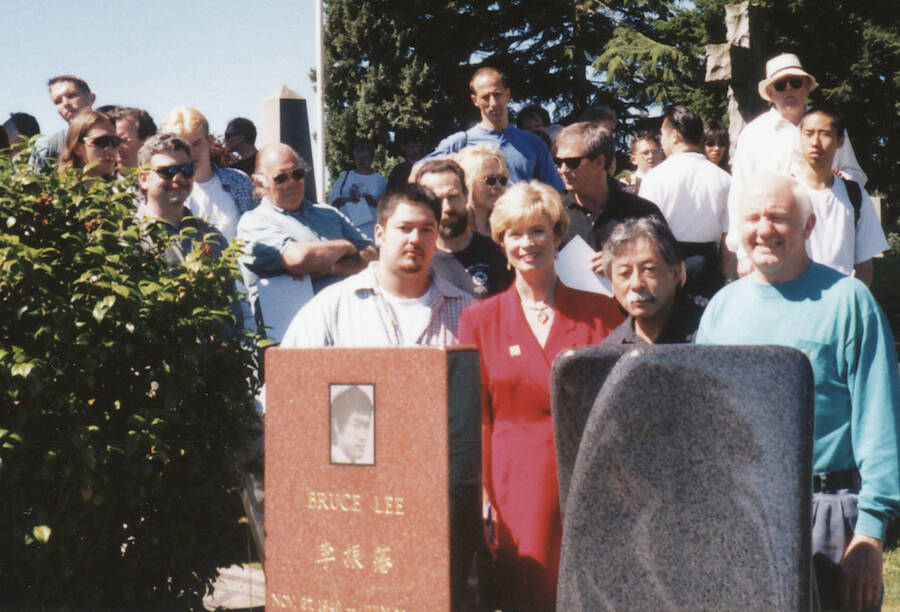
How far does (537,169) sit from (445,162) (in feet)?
6.63

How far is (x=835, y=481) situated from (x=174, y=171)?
3488 mm

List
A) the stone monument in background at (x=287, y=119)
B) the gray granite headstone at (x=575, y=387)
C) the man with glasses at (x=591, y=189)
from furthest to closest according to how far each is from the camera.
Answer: the stone monument in background at (x=287, y=119)
the man with glasses at (x=591, y=189)
the gray granite headstone at (x=575, y=387)

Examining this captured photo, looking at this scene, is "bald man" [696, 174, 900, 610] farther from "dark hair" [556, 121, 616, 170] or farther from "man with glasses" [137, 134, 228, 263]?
"man with glasses" [137, 134, 228, 263]

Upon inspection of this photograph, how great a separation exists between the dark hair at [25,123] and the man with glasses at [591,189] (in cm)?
481

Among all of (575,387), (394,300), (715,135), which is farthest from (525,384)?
(715,135)

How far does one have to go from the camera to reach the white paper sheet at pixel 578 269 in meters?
4.57

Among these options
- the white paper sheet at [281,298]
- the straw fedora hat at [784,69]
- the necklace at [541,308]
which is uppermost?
the straw fedora hat at [784,69]

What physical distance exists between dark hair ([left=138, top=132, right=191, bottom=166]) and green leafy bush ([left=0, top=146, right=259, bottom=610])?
866mm

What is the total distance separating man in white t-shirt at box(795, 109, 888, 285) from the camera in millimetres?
5402

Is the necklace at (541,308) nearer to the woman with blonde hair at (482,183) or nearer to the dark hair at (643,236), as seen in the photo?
the dark hair at (643,236)

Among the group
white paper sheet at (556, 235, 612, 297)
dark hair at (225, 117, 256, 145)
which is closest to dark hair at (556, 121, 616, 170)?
white paper sheet at (556, 235, 612, 297)

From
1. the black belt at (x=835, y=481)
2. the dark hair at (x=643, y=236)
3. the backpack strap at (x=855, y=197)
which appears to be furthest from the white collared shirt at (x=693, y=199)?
the black belt at (x=835, y=481)

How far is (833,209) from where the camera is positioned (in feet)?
18.0

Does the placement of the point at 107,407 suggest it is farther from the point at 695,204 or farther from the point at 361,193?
the point at 361,193
